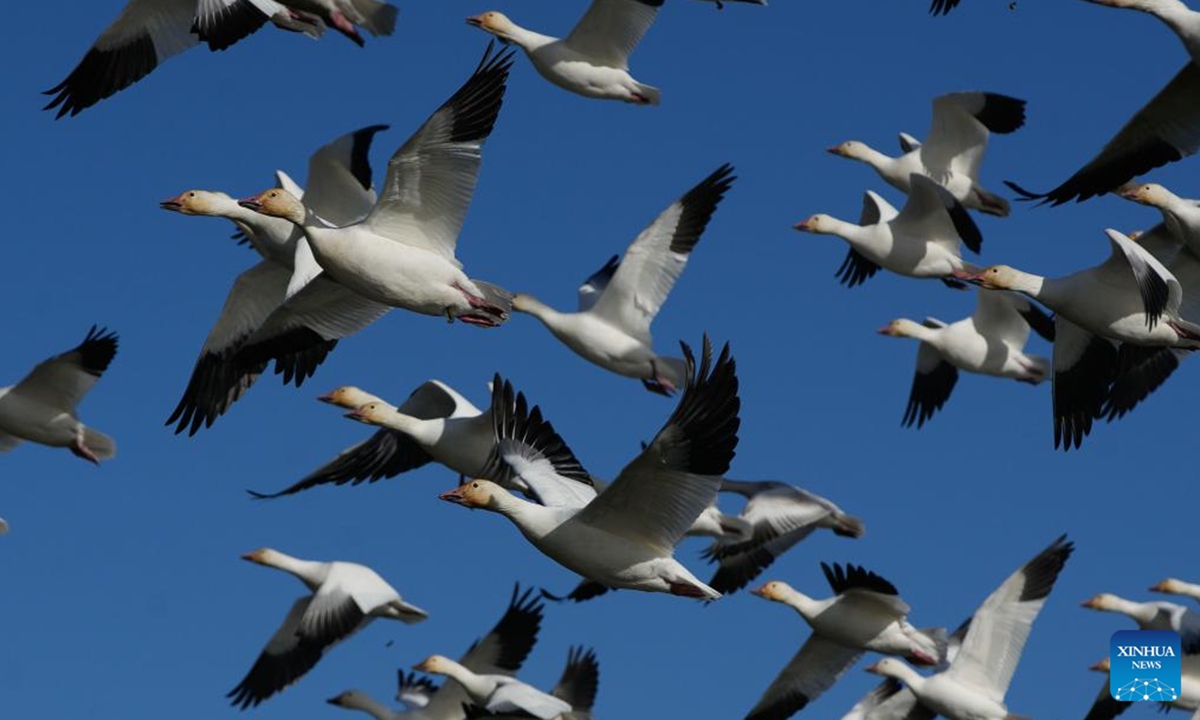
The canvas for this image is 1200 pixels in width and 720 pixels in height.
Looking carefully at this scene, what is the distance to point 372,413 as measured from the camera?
43.3 ft

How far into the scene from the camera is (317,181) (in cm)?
1358

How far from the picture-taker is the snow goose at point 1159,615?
1534 centimetres

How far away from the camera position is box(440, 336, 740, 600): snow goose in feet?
28.8

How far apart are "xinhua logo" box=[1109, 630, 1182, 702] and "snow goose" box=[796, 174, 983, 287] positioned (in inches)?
109

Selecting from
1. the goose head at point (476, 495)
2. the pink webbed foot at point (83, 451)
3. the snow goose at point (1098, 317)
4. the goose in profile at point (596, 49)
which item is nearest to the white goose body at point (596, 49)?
the goose in profile at point (596, 49)

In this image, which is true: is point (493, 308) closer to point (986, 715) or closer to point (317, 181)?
point (317, 181)

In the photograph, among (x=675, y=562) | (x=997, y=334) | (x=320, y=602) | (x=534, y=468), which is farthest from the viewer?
(x=997, y=334)

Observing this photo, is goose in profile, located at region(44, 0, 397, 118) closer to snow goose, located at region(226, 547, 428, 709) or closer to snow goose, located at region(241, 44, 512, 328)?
snow goose, located at region(241, 44, 512, 328)

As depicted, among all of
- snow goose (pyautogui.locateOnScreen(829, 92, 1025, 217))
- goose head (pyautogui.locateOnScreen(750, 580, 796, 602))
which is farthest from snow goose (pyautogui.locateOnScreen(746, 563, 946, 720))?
snow goose (pyautogui.locateOnScreen(829, 92, 1025, 217))

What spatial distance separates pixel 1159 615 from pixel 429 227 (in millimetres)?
7817

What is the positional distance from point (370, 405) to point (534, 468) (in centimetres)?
303

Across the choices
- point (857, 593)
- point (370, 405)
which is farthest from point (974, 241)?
point (370, 405)

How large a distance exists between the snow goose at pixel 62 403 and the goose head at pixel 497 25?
3123mm

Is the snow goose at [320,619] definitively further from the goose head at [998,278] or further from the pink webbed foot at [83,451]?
the goose head at [998,278]
